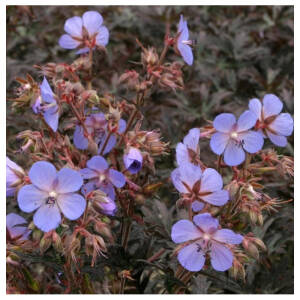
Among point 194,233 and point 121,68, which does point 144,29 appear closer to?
point 121,68

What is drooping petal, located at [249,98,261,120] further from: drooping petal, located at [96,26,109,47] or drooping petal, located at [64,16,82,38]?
drooping petal, located at [64,16,82,38]

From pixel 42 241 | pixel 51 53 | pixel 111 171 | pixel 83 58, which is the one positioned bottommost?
pixel 51 53

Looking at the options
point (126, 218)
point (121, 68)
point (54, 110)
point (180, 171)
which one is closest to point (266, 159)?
point (180, 171)

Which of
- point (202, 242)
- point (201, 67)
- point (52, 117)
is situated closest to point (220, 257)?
point (202, 242)

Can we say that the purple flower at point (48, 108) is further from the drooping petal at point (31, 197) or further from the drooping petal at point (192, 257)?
the drooping petal at point (192, 257)

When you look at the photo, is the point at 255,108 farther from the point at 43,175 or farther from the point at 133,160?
the point at 43,175

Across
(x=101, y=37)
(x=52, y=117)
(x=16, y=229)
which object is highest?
(x=101, y=37)
